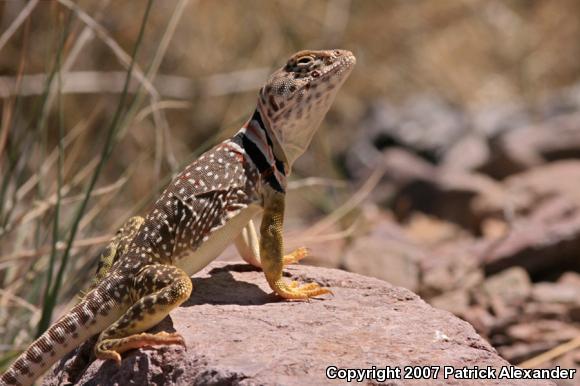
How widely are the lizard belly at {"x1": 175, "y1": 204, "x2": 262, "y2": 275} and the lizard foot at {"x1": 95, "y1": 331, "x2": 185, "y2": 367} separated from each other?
1.84 feet

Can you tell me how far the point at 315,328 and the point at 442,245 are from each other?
17.3 feet

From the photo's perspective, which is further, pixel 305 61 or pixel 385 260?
pixel 385 260

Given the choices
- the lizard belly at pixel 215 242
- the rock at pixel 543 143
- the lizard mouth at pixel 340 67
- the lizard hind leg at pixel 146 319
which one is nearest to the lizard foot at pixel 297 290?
the lizard belly at pixel 215 242

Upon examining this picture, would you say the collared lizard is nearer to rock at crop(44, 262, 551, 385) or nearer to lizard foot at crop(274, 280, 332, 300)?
lizard foot at crop(274, 280, 332, 300)

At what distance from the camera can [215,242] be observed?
13.8ft

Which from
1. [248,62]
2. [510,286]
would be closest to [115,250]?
[510,286]

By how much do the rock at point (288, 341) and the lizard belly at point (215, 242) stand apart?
0.17 metres

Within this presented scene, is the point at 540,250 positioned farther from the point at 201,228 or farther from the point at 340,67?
the point at 201,228

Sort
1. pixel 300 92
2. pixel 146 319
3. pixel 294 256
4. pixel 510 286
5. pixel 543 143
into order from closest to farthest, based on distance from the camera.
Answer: pixel 146 319 → pixel 300 92 → pixel 294 256 → pixel 510 286 → pixel 543 143

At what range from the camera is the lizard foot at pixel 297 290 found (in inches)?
163

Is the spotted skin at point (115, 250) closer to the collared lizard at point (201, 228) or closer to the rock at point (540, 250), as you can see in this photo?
the collared lizard at point (201, 228)

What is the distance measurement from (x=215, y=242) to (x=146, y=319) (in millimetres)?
631

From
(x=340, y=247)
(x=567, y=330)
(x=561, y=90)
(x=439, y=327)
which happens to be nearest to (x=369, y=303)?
(x=439, y=327)

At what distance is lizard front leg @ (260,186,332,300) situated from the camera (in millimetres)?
4141
